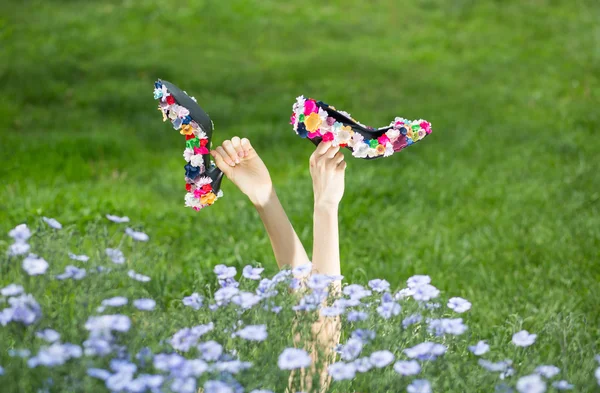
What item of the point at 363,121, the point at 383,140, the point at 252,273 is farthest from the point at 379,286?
the point at 363,121

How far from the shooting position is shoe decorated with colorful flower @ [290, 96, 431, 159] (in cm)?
278

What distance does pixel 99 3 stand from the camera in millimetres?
10359

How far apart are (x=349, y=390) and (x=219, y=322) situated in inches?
20.3

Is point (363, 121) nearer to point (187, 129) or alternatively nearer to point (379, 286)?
point (187, 129)

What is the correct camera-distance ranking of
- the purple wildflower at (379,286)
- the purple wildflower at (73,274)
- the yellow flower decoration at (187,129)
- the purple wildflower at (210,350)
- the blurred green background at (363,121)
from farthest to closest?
the blurred green background at (363,121)
the yellow flower decoration at (187,129)
the purple wildflower at (379,286)
the purple wildflower at (73,274)
the purple wildflower at (210,350)

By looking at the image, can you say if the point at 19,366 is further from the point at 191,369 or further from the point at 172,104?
the point at 172,104

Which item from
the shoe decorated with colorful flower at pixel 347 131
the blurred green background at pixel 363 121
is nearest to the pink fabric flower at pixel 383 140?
the shoe decorated with colorful flower at pixel 347 131

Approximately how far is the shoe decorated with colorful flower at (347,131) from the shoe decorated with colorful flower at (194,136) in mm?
361

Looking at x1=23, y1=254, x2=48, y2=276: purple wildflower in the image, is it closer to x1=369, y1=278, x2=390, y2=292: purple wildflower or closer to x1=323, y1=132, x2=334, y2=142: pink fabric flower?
x1=369, y1=278, x2=390, y2=292: purple wildflower

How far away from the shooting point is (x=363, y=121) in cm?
673

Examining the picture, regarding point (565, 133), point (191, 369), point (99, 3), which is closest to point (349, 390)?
point (191, 369)

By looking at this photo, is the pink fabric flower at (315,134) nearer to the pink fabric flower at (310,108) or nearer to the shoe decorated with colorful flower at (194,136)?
the pink fabric flower at (310,108)

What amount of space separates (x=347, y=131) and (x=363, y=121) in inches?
156

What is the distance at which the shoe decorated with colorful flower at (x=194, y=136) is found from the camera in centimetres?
276
